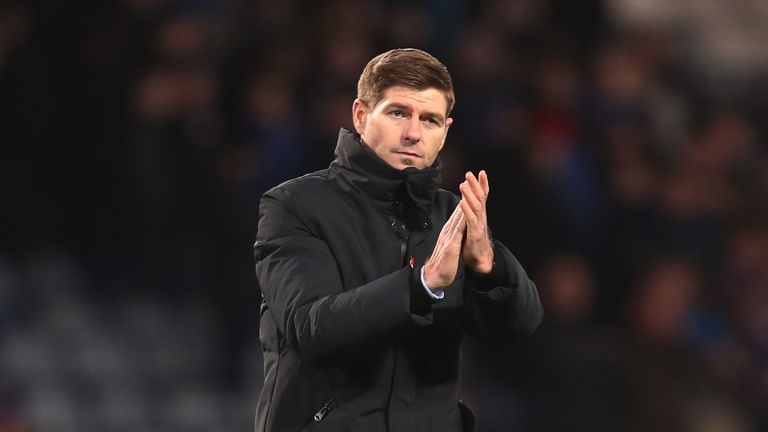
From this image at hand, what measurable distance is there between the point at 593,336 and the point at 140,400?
6.21 ft

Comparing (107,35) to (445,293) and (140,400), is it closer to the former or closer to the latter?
(140,400)

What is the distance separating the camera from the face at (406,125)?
2301 mm

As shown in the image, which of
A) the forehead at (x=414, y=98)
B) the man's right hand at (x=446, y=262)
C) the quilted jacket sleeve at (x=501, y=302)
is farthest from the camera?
the forehead at (x=414, y=98)

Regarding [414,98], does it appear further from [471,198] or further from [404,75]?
[471,198]

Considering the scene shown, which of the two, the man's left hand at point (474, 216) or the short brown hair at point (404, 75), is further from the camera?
the short brown hair at point (404, 75)

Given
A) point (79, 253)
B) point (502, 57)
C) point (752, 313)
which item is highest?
point (502, 57)

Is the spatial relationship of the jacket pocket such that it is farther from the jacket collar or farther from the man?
the jacket collar

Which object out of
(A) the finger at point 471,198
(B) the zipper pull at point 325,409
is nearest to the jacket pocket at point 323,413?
(B) the zipper pull at point 325,409

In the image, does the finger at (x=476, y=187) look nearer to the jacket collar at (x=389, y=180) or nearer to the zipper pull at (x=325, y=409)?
the jacket collar at (x=389, y=180)

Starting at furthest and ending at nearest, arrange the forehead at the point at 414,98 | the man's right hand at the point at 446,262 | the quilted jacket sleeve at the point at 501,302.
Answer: the forehead at the point at 414,98
the quilted jacket sleeve at the point at 501,302
the man's right hand at the point at 446,262

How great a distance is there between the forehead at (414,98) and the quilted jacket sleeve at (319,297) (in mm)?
252

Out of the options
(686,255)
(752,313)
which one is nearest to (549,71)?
(686,255)

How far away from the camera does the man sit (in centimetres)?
213

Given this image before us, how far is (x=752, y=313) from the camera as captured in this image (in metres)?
6.80
